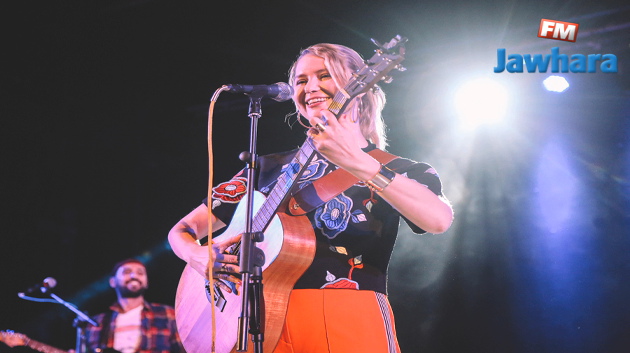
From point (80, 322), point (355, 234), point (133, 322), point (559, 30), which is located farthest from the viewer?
point (133, 322)

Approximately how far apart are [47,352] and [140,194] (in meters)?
1.83

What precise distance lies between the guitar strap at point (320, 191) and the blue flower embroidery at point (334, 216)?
66 millimetres

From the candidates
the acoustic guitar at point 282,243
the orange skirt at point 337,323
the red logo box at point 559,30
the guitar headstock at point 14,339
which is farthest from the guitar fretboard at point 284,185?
the guitar headstock at point 14,339

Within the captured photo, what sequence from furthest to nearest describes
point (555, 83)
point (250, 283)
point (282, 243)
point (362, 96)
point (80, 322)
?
1. point (80, 322)
2. point (555, 83)
3. point (362, 96)
4. point (282, 243)
5. point (250, 283)

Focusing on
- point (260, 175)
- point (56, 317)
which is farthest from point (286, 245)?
point (56, 317)

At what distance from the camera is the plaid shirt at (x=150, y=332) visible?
4852 mm

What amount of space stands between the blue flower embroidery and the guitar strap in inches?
2.6

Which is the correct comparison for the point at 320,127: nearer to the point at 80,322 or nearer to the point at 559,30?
Answer: the point at 559,30

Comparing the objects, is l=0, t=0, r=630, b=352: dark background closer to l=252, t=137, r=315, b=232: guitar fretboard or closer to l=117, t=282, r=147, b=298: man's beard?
l=117, t=282, r=147, b=298: man's beard

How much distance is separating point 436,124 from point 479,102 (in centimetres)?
42

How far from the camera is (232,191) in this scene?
257 centimetres

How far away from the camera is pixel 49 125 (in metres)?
5.03

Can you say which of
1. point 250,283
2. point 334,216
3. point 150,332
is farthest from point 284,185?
point 150,332

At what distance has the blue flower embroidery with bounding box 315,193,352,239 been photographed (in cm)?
211
